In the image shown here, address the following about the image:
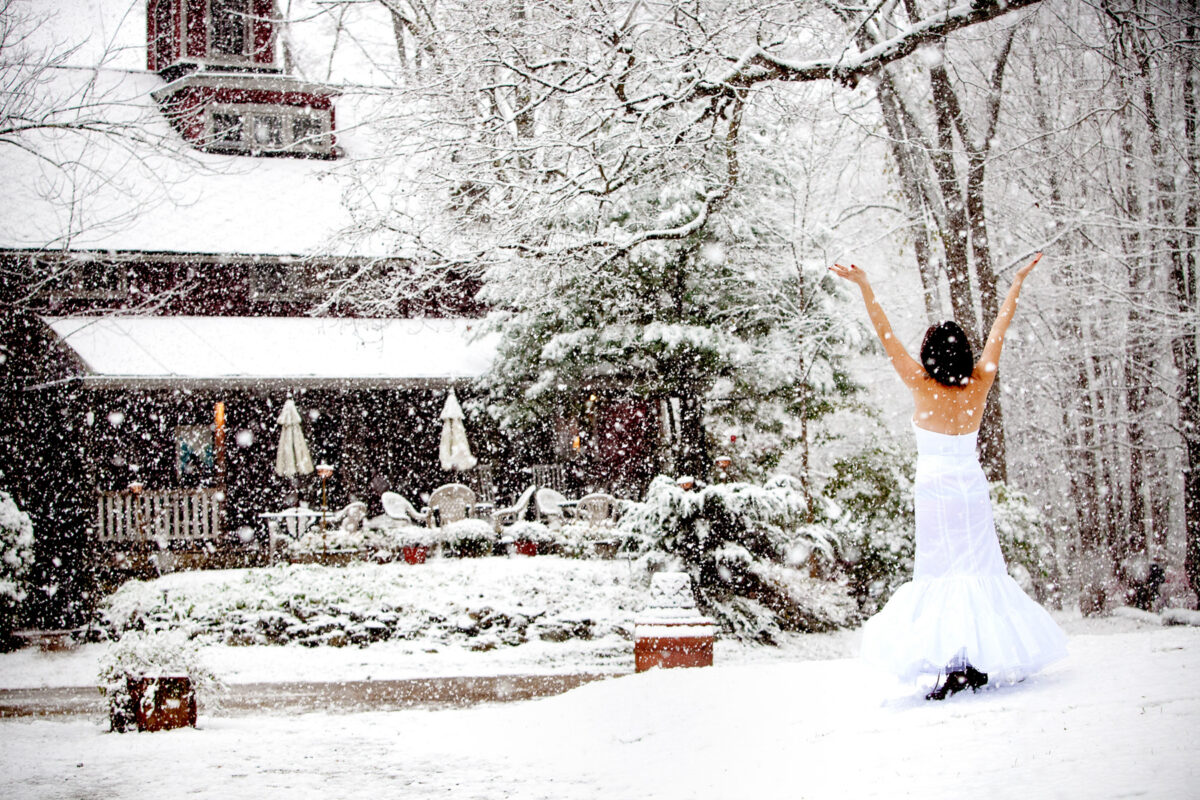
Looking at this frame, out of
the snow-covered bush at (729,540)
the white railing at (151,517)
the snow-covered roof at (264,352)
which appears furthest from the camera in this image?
the snow-covered roof at (264,352)

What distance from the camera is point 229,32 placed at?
862 inches

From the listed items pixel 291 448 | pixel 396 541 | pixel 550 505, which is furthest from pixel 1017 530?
pixel 291 448

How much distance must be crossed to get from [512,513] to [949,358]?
40.7 feet

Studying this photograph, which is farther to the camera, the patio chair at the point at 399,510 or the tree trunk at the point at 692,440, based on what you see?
the patio chair at the point at 399,510

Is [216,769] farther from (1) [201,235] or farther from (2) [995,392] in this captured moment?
(1) [201,235]

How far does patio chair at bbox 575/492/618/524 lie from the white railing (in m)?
6.05

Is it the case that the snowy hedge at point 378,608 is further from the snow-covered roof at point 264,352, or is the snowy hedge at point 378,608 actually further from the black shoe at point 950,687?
the black shoe at point 950,687

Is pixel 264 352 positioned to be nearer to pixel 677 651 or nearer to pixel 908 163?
pixel 908 163

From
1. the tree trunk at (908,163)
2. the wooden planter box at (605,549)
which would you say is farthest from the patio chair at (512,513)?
the tree trunk at (908,163)

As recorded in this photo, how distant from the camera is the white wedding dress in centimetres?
459

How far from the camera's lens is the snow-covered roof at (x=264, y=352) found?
1581 cm

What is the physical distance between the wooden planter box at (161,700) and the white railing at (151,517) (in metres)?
8.24

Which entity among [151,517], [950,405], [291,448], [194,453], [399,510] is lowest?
[399,510]

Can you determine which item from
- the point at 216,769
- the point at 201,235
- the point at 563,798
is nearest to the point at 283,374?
the point at 201,235
